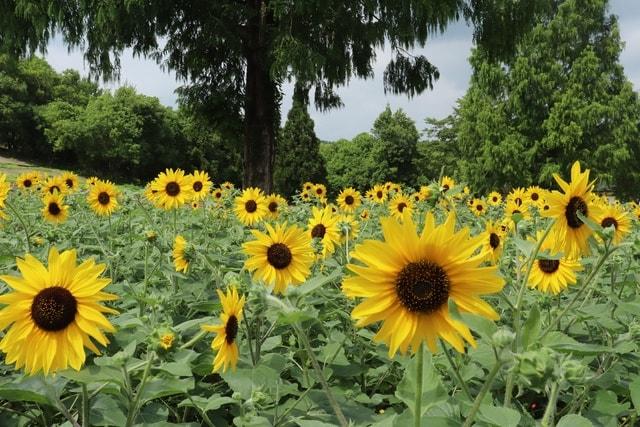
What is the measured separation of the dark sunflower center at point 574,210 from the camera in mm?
1840

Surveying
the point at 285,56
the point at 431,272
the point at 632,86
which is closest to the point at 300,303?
the point at 431,272

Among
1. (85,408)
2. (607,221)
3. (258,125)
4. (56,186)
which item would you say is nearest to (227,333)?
(85,408)

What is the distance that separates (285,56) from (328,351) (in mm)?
10069

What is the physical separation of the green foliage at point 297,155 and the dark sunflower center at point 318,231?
28.5m

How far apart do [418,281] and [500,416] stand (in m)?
0.33

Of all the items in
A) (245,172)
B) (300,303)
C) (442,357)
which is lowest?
(442,357)

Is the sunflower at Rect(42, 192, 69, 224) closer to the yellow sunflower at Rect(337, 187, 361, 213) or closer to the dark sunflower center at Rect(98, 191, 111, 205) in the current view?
the dark sunflower center at Rect(98, 191, 111, 205)

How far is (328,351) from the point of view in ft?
6.14

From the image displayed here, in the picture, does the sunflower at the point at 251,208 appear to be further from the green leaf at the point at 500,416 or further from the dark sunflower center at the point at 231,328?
the green leaf at the point at 500,416

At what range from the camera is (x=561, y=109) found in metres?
28.4

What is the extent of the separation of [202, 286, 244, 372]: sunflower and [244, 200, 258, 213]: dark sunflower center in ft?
9.85

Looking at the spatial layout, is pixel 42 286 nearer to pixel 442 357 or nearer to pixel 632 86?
pixel 442 357

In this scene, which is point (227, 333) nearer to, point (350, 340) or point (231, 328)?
point (231, 328)

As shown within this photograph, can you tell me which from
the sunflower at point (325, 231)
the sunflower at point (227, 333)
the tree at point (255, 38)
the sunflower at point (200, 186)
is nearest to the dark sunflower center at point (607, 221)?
the sunflower at point (325, 231)
